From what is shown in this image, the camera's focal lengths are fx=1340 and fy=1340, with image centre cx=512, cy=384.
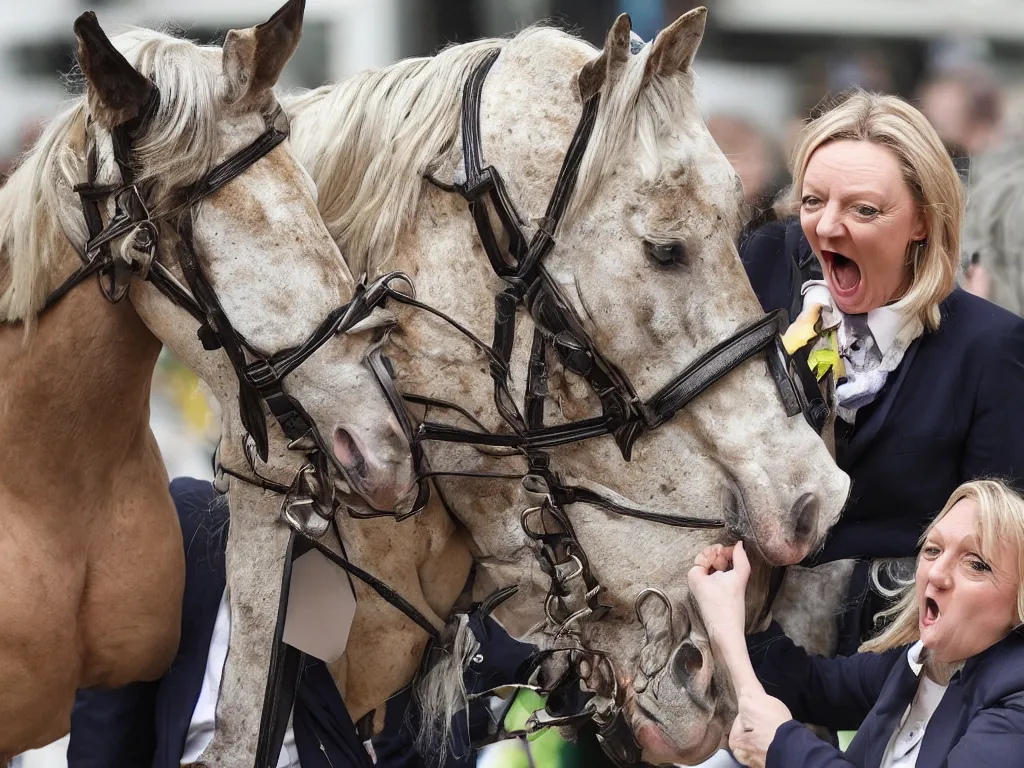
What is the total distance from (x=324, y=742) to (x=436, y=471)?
0.57 meters

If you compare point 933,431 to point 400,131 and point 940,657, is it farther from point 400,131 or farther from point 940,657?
point 400,131

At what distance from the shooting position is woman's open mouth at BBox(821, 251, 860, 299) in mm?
2834

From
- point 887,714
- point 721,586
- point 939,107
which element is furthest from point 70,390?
point 939,107

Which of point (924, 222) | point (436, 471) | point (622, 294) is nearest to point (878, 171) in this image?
point (924, 222)

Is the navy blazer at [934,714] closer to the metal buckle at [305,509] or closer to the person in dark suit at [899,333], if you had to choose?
the person in dark suit at [899,333]

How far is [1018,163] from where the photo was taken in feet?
17.7

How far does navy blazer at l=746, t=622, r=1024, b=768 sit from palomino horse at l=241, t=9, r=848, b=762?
0.28 m

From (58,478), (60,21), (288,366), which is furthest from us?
(60,21)

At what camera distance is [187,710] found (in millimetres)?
2533

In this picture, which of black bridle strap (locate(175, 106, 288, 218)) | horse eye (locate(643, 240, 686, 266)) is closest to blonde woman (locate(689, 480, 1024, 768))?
horse eye (locate(643, 240, 686, 266))

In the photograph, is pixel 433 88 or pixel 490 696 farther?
pixel 490 696

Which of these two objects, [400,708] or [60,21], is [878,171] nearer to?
[400,708]

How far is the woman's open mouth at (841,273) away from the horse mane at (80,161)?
133 cm

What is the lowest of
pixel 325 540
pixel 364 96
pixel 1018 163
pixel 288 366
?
pixel 1018 163
